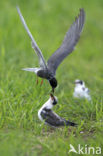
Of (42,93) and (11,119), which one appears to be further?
(42,93)

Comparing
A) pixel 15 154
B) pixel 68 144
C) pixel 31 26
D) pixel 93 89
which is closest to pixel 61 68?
pixel 93 89

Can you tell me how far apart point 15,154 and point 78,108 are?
2180 millimetres

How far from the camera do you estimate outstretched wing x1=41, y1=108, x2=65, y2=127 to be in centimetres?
521

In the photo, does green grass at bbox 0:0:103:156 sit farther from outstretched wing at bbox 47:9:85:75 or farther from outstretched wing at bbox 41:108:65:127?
outstretched wing at bbox 47:9:85:75

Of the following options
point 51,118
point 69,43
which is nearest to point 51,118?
point 51,118

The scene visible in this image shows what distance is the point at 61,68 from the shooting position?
8.58 m

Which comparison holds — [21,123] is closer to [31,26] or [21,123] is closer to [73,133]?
[73,133]

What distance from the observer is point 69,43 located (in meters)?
6.50

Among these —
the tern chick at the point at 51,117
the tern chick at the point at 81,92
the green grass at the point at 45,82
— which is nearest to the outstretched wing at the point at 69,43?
the green grass at the point at 45,82

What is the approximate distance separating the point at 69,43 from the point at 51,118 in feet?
5.60

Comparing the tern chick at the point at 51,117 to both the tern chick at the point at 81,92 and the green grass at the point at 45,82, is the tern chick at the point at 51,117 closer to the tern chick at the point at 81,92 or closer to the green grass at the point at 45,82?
the green grass at the point at 45,82

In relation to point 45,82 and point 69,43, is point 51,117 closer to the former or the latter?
point 45,82

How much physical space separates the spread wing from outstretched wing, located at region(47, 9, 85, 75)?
1186mm

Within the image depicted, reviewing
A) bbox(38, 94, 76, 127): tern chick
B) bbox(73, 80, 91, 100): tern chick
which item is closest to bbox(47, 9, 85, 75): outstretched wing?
bbox(73, 80, 91, 100): tern chick
